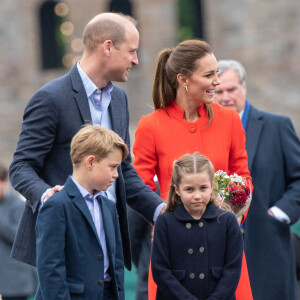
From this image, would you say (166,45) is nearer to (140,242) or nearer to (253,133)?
(140,242)

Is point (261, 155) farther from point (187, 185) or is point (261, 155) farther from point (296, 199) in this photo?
point (187, 185)

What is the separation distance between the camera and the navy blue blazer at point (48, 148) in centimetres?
524

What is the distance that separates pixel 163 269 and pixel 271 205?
199 centimetres

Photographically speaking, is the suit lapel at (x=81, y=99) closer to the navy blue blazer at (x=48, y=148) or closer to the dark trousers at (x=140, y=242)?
the navy blue blazer at (x=48, y=148)

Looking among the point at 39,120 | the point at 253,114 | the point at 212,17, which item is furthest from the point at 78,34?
the point at 39,120

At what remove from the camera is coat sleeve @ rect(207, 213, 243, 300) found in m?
5.02

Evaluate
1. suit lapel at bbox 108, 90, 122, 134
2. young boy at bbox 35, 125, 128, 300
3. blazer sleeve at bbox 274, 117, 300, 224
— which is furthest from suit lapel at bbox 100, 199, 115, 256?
blazer sleeve at bbox 274, 117, 300, 224

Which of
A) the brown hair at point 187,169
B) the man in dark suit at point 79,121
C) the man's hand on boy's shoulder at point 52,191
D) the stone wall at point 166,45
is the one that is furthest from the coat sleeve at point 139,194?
the stone wall at point 166,45

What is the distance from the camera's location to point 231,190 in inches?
208

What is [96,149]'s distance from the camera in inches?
195

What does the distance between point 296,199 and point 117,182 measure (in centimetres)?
170

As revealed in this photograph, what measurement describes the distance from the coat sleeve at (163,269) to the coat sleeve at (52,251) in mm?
501

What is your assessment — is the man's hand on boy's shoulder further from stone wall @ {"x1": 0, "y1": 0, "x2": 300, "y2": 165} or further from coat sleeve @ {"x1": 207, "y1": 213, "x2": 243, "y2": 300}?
stone wall @ {"x1": 0, "y1": 0, "x2": 300, "y2": 165}

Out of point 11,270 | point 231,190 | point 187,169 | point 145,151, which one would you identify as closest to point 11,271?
point 11,270
